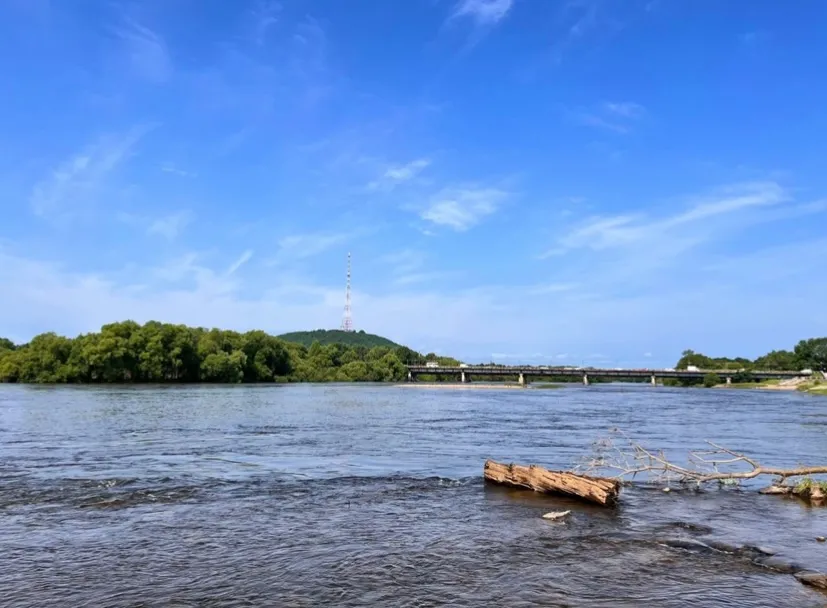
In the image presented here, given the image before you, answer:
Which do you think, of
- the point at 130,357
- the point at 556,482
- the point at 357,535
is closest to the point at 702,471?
the point at 556,482

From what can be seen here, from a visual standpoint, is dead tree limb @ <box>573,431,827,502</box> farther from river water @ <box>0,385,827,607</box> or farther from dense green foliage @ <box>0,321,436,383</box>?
dense green foliage @ <box>0,321,436,383</box>

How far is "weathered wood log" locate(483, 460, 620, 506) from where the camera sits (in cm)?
1916

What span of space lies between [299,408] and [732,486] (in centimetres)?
5208

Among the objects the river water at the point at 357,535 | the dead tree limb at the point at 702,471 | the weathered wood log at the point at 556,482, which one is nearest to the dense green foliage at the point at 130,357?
the river water at the point at 357,535

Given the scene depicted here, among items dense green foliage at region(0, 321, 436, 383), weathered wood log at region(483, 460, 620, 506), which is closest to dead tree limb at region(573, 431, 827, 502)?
weathered wood log at region(483, 460, 620, 506)

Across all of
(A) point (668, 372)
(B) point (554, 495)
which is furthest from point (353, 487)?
(A) point (668, 372)

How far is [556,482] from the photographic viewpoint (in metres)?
20.7

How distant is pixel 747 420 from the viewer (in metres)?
56.8

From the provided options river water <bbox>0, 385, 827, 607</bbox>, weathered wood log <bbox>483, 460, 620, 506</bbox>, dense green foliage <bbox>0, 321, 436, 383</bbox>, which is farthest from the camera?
dense green foliage <bbox>0, 321, 436, 383</bbox>

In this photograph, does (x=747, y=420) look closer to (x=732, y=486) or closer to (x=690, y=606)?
(x=732, y=486)

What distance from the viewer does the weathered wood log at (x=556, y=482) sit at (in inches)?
754

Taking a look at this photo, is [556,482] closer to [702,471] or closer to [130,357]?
[702,471]

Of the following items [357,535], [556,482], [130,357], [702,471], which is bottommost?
[702,471]

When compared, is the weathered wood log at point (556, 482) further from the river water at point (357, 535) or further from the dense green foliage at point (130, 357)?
the dense green foliage at point (130, 357)
